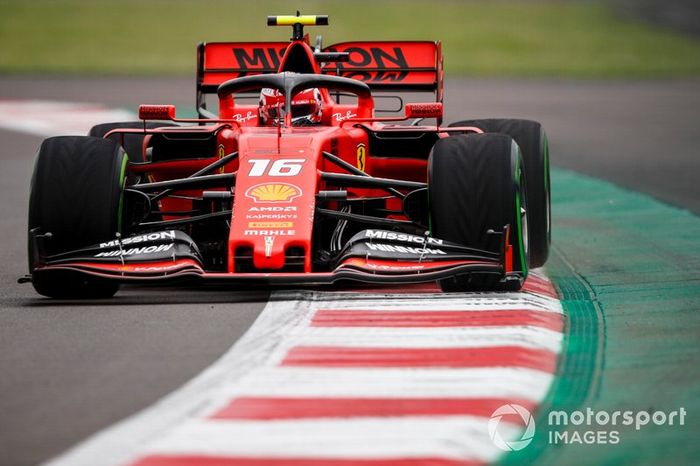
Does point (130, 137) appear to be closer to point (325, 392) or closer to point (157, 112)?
point (157, 112)

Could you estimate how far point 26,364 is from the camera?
688cm

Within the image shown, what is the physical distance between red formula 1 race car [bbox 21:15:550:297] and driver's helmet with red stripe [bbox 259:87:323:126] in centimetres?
23

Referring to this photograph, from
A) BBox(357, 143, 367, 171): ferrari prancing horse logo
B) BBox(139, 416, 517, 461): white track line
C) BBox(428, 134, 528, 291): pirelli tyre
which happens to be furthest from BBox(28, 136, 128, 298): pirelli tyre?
BBox(139, 416, 517, 461): white track line

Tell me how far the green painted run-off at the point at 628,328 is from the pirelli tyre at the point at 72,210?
9.20 feet

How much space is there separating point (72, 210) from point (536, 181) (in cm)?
330

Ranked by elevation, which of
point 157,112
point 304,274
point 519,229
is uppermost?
point 157,112

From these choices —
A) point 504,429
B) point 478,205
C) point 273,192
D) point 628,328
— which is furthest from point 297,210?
point 504,429

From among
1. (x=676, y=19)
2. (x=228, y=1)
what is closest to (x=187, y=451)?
(x=676, y=19)

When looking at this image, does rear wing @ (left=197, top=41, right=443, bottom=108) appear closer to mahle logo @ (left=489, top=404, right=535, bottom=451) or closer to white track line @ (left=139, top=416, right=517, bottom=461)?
mahle logo @ (left=489, top=404, right=535, bottom=451)

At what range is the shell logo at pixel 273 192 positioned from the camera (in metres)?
8.79

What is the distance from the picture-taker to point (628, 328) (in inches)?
309

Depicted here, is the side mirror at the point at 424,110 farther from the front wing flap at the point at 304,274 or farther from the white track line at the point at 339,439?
the white track line at the point at 339,439

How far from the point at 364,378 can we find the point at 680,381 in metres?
1.40

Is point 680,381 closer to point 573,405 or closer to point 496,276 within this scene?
point 573,405
